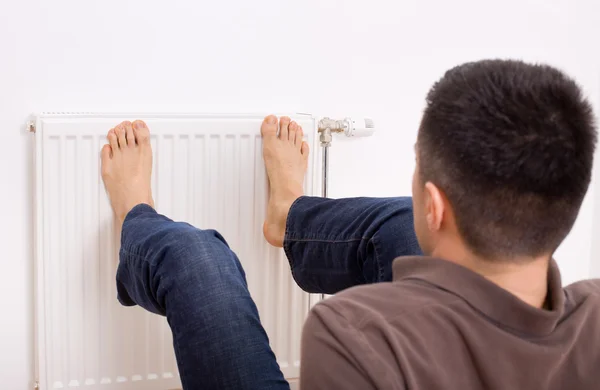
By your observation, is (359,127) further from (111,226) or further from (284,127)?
(111,226)

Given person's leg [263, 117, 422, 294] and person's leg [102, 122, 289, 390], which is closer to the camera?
person's leg [102, 122, 289, 390]

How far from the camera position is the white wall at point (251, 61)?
5.00ft

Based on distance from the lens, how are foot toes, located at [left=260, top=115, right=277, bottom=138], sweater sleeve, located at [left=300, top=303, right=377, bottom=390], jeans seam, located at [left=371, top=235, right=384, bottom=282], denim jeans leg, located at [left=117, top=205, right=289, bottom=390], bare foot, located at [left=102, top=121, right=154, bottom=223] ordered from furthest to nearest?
foot toes, located at [left=260, top=115, right=277, bottom=138]
bare foot, located at [left=102, top=121, right=154, bottom=223]
jeans seam, located at [left=371, top=235, right=384, bottom=282]
denim jeans leg, located at [left=117, top=205, right=289, bottom=390]
sweater sleeve, located at [left=300, top=303, right=377, bottom=390]

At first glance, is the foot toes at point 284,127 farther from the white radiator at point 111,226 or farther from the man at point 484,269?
the man at point 484,269

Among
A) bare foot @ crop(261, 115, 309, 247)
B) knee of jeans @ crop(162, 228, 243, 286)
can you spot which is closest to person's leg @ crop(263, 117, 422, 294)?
bare foot @ crop(261, 115, 309, 247)

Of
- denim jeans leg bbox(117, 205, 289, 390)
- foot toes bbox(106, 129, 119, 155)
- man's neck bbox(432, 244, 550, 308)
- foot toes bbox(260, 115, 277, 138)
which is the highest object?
foot toes bbox(260, 115, 277, 138)

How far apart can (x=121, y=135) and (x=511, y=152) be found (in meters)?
0.94

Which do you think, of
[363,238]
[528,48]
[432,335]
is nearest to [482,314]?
[432,335]

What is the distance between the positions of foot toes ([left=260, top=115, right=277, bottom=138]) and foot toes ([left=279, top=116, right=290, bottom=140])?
19 mm

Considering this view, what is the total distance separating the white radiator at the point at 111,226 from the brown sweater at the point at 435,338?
83cm

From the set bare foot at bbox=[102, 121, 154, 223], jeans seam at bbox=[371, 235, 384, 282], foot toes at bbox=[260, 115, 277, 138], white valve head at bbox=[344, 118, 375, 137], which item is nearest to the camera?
jeans seam at bbox=[371, 235, 384, 282]

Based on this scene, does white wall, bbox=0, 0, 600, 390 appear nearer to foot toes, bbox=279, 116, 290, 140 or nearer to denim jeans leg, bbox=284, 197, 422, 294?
foot toes, bbox=279, 116, 290, 140

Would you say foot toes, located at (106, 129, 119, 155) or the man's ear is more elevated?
foot toes, located at (106, 129, 119, 155)

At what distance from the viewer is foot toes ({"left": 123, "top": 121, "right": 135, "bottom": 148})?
1526 millimetres
